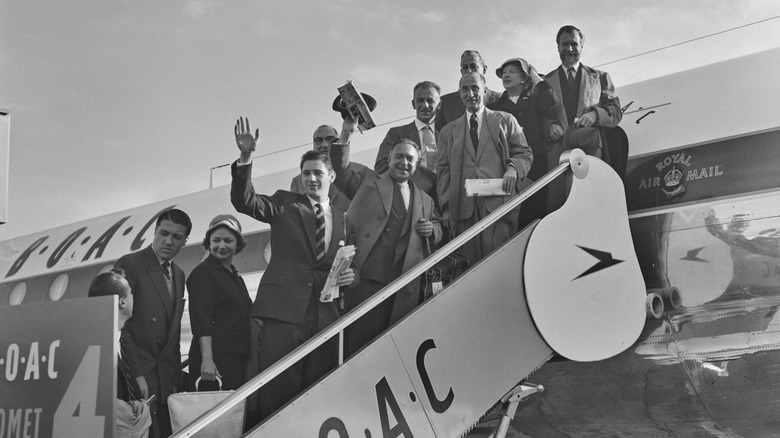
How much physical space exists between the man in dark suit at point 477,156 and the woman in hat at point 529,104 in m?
0.22

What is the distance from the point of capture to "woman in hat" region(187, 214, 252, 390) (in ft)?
20.8

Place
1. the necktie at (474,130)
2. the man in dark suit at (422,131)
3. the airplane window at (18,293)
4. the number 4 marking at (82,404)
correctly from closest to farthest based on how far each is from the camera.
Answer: the number 4 marking at (82,404) → the necktie at (474,130) → the man in dark suit at (422,131) → the airplane window at (18,293)

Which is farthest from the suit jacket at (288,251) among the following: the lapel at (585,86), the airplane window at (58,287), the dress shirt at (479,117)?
the airplane window at (58,287)

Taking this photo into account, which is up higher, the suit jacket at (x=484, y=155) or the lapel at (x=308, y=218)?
the suit jacket at (x=484, y=155)

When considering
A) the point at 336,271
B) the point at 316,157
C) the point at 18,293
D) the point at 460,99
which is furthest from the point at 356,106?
the point at 18,293

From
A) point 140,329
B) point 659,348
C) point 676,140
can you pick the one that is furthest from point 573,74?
point 140,329

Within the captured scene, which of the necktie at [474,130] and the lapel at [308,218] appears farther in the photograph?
the necktie at [474,130]

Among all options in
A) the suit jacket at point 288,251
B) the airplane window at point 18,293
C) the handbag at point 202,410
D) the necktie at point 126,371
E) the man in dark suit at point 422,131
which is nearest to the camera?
the handbag at point 202,410

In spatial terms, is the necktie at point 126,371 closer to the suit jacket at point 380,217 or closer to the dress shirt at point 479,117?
the suit jacket at point 380,217

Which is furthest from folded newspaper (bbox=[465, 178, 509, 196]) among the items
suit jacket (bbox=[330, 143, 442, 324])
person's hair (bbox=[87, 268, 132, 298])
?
person's hair (bbox=[87, 268, 132, 298])

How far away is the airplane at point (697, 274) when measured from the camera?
5.79 metres

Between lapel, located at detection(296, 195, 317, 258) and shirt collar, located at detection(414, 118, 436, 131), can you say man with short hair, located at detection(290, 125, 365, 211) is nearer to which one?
shirt collar, located at detection(414, 118, 436, 131)

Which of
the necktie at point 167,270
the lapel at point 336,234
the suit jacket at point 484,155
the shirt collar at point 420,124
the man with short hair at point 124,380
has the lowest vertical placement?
the man with short hair at point 124,380

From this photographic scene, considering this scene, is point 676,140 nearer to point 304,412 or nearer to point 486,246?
point 486,246
